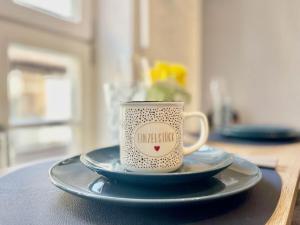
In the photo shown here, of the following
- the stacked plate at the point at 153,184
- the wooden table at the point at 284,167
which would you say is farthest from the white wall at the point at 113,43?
the stacked plate at the point at 153,184

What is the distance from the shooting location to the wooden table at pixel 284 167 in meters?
0.36

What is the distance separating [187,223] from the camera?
0.33m

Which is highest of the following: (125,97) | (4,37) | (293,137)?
(4,37)

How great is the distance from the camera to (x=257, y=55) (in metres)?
2.13

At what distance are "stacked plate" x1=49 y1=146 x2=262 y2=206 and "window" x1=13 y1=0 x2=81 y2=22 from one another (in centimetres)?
66

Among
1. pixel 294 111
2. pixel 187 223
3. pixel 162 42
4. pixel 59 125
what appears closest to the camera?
pixel 187 223

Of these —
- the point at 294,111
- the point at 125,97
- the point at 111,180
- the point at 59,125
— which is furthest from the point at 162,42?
the point at 111,180

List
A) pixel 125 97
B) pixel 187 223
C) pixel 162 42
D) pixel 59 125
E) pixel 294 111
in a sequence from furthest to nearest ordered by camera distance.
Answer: pixel 294 111, pixel 162 42, pixel 59 125, pixel 125 97, pixel 187 223

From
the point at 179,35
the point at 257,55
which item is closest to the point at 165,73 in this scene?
the point at 179,35

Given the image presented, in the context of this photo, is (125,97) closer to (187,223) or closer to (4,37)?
(4,37)

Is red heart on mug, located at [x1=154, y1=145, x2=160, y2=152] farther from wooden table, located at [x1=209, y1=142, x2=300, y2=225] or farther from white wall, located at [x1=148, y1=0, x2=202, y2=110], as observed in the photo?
white wall, located at [x1=148, y1=0, x2=202, y2=110]

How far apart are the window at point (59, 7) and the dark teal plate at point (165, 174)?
0.59 m

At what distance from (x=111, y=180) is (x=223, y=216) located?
15 cm

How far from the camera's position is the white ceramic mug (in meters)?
0.45
